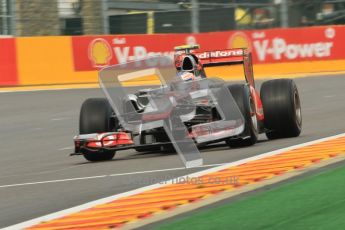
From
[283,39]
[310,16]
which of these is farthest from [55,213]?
[310,16]

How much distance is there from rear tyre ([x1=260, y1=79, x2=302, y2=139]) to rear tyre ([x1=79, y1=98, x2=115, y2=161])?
7.16 feet

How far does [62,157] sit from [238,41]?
50.8 feet

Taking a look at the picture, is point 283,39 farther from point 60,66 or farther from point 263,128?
point 263,128

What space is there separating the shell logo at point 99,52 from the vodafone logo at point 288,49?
504cm

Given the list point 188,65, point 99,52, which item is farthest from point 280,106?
point 99,52

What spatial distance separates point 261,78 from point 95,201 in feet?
60.2

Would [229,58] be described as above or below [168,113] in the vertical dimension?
above

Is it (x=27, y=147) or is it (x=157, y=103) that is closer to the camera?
(x=157, y=103)

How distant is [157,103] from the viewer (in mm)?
10461

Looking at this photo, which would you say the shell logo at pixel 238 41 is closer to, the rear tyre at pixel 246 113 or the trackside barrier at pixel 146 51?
the trackside barrier at pixel 146 51

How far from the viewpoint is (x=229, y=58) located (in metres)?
11.8

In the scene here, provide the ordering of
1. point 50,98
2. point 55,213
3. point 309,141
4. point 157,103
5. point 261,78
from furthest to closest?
point 261,78
point 50,98
point 309,141
point 157,103
point 55,213

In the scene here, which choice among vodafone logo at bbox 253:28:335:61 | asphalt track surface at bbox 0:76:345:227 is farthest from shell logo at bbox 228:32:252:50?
asphalt track surface at bbox 0:76:345:227

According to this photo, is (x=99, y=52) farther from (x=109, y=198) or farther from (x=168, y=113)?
(x=109, y=198)
